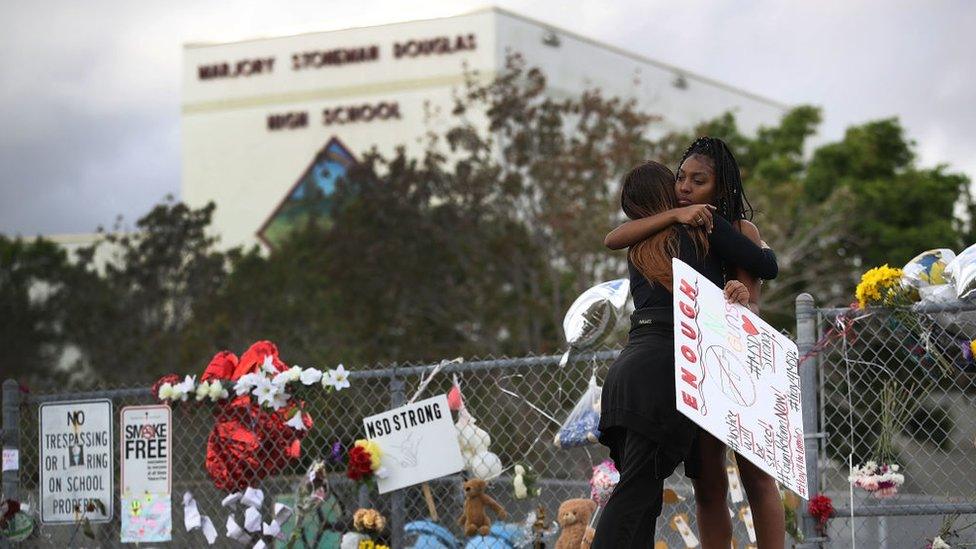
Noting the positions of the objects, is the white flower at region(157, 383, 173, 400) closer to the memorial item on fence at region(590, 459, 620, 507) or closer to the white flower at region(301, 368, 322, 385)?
the white flower at region(301, 368, 322, 385)

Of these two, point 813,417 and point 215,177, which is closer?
point 813,417

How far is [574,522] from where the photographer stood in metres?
6.14

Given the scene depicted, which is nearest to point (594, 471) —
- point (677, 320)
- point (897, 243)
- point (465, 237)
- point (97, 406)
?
point (677, 320)

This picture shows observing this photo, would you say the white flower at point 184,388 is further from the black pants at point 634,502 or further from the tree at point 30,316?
the tree at point 30,316

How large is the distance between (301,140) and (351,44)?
11.7ft

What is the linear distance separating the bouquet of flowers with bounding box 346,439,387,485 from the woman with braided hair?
223 centimetres

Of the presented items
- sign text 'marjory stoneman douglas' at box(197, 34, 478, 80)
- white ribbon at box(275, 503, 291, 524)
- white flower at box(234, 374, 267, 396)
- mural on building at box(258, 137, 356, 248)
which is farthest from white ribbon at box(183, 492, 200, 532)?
mural on building at box(258, 137, 356, 248)

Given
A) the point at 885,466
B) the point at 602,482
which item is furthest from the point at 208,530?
the point at 885,466

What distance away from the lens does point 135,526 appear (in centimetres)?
702

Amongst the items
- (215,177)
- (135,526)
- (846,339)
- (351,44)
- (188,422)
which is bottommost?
(135,526)

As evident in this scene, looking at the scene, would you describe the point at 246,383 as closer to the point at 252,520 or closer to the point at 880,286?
the point at 252,520

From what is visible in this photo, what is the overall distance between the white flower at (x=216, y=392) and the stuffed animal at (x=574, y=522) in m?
1.89

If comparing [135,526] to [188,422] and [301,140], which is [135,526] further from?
[301,140]

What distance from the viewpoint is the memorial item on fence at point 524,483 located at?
6512mm
